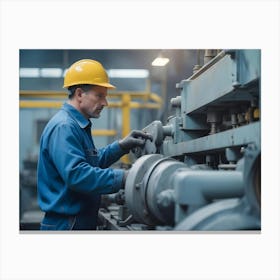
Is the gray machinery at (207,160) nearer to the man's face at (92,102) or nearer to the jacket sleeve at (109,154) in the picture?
the jacket sleeve at (109,154)

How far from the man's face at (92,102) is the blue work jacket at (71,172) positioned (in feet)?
0.17

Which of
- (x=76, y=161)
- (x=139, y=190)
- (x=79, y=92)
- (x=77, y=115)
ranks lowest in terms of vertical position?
(x=139, y=190)

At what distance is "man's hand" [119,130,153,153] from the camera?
2740 mm

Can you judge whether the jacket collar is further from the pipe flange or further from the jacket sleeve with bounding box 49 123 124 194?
the pipe flange

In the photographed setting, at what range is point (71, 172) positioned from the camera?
232 centimetres

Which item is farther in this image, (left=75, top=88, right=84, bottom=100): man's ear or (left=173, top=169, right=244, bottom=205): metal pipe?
(left=75, top=88, right=84, bottom=100): man's ear

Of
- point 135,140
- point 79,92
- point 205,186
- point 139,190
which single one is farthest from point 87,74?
point 205,186

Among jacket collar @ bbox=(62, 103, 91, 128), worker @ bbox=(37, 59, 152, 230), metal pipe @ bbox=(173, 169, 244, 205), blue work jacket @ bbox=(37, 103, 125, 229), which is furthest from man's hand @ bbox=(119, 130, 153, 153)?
metal pipe @ bbox=(173, 169, 244, 205)

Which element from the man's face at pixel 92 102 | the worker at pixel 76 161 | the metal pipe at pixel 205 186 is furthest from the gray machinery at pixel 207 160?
the man's face at pixel 92 102

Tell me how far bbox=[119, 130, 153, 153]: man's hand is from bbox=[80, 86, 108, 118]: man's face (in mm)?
244

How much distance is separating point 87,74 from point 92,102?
0.44ft

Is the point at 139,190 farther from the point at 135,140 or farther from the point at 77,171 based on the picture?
the point at 135,140
